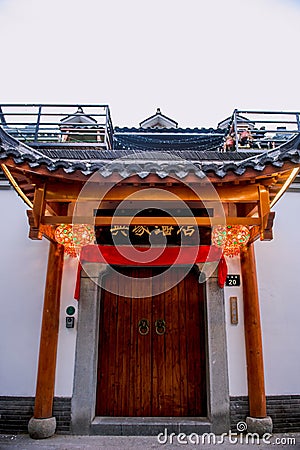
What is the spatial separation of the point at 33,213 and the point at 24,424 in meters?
2.64

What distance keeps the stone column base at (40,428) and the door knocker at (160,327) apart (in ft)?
5.48

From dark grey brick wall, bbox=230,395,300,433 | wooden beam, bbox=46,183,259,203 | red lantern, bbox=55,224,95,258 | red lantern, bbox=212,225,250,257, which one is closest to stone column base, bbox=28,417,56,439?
red lantern, bbox=55,224,95,258

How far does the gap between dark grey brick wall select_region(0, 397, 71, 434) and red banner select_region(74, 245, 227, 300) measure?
1319 millimetres

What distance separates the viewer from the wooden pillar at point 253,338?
382 cm

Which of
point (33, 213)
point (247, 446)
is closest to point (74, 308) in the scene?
point (33, 213)

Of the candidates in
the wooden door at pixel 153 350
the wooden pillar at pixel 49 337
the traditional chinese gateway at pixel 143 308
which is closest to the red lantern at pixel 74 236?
the traditional chinese gateway at pixel 143 308

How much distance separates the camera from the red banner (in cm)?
400

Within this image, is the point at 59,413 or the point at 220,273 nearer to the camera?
the point at 59,413

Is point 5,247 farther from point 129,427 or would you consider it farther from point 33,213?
point 129,427

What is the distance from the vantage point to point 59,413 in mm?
3873

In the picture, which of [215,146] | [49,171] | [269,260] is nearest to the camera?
[49,171]

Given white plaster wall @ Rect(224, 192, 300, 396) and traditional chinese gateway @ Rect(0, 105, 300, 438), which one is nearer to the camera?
traditional chinese gateway @ Rect(0, 105, 300, 438)

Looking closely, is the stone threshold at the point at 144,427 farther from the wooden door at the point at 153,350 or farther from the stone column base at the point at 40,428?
the stone column base at the point at 40,428

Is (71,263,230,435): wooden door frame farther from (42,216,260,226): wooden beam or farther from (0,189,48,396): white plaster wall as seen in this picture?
(42,216,260,226): wooden beam
